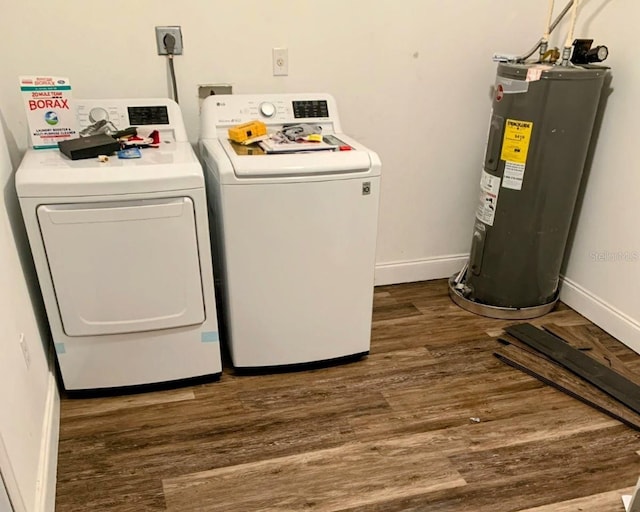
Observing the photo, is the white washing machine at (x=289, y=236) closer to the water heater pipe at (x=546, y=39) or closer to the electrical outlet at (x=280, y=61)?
the electrical outlet at (x=280, y=61)

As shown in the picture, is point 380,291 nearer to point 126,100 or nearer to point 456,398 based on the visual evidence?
point 456,398

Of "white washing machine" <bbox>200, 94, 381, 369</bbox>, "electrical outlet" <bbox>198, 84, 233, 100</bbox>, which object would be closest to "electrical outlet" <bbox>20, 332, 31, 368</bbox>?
"white washing machine" <bbox>200, 94, 381, 369</bbox>

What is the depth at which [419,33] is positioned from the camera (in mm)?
2344

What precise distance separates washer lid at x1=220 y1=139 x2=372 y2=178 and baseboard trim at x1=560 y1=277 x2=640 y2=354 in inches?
52.6

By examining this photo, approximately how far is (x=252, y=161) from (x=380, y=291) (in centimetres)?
120

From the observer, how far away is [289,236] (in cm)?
185

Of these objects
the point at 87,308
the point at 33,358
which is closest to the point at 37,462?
the point at 33,358

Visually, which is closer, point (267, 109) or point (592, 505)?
point (592, 505)

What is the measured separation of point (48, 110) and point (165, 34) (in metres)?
0.52

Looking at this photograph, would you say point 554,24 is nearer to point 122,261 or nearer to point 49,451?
point 122,261

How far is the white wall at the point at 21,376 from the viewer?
1.27 meters

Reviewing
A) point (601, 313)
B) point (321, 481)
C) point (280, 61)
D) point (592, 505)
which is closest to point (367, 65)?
point (280, 61)

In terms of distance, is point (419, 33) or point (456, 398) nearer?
point (456, 398)

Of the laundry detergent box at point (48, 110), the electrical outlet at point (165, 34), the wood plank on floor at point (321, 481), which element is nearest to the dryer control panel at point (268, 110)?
the electrical outlet at point (165, 34)
